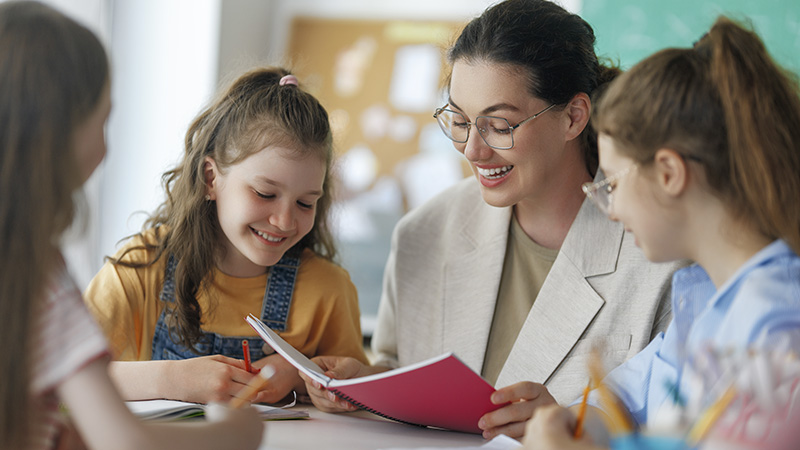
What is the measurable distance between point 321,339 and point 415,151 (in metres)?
1.71

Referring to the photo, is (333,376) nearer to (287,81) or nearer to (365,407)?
(365,407)

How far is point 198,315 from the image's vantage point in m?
1.56

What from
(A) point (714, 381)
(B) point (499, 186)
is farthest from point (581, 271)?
(A) point (714, 381)

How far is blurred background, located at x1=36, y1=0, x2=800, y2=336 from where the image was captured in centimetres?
284

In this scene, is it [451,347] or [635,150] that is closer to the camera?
[635,150]

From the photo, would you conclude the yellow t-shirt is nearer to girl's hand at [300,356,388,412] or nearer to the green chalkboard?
girl's hand at [300,356,388,412]

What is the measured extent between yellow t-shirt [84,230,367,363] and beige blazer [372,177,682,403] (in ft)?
0.43

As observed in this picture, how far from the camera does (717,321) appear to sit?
0.99 metres

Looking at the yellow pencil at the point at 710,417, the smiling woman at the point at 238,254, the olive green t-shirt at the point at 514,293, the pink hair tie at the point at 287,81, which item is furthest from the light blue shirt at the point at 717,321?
the pink hair tie at the point at 287,81

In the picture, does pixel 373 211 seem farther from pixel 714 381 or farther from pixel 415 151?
pixel 714 381

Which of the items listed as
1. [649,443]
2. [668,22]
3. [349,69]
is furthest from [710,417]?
[349,69]

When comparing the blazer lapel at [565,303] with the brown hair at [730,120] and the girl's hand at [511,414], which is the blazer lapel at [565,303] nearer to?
the girl's hand at [511,414]

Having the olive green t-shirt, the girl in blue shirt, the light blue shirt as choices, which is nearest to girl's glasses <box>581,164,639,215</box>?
the girl in blue shirt

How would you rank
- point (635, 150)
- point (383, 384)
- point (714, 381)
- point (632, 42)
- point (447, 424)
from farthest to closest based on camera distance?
1. point (632, 42)
2. point (447, 424)
3. point (383, 384)
4. point (635, 150)
5. point (714, 381)
